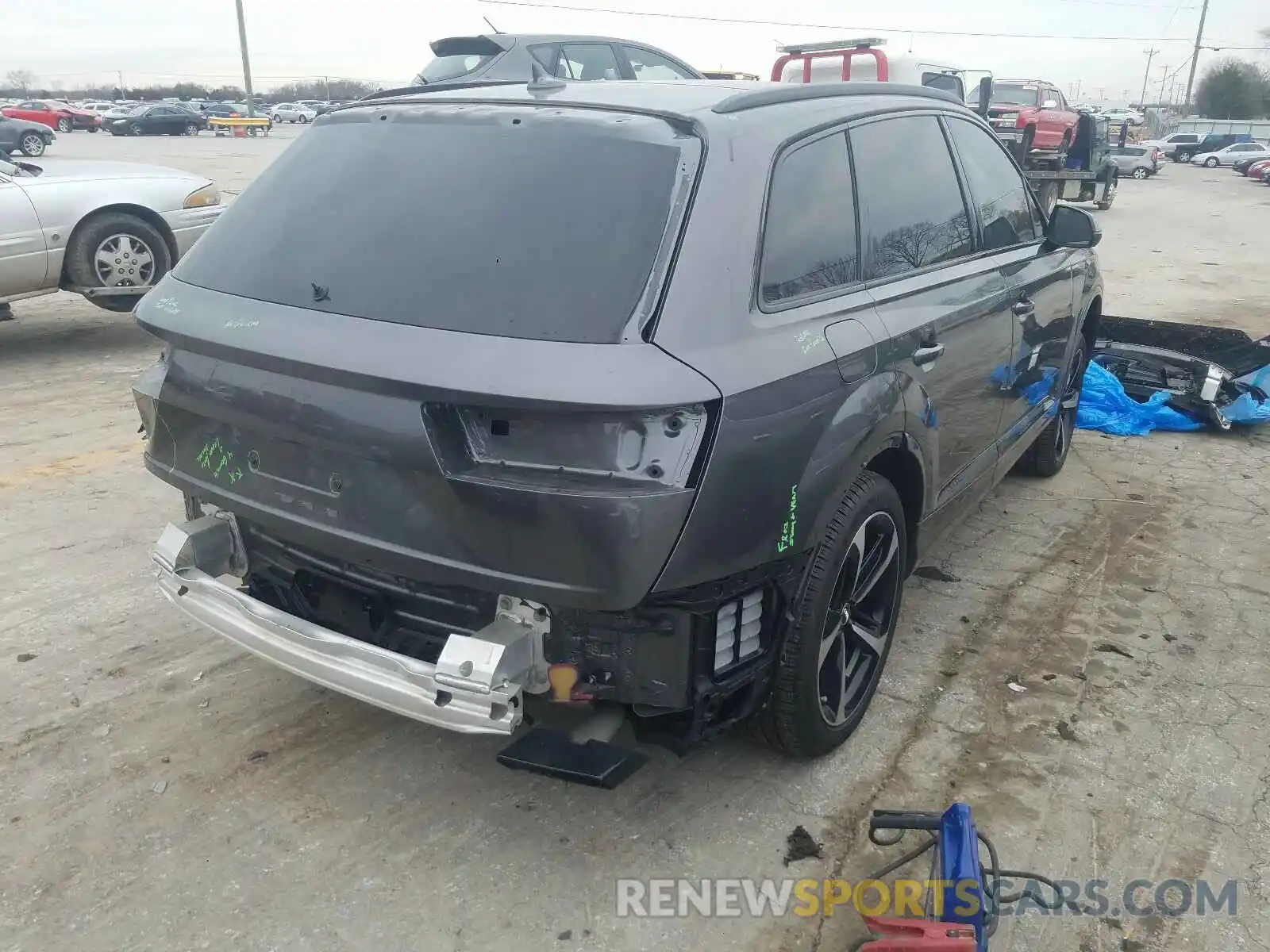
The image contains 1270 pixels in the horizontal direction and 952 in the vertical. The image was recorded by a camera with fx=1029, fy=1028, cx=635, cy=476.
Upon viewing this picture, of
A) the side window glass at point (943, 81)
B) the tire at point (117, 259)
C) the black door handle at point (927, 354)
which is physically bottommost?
the tire at point (117, 259)

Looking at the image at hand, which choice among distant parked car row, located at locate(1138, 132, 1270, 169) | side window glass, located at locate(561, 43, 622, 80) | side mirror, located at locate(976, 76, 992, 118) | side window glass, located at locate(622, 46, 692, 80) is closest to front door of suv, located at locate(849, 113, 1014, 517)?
side window glass, located at locate(561, 43, 622, 80)

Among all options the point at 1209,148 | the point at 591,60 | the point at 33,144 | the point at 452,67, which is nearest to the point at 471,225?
the point at 591,60

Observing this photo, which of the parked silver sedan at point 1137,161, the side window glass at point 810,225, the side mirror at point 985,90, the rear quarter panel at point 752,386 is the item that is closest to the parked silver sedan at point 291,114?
the parked silver sedan at point 1137,161

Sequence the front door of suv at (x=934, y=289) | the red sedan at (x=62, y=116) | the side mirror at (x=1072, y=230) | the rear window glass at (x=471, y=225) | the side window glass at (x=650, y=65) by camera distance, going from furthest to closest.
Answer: the red sedan at (x=62, y=116), the side window glass at (x=650, y=65), the side mirror at (x=1072, y=230), the front door of suv at (x=934, y=289), the rear window glass at (x=471, y=225)

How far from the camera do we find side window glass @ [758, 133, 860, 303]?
2.61 m

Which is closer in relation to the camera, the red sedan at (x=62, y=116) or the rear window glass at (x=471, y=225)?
the rear window glass at (x=471, y=225)

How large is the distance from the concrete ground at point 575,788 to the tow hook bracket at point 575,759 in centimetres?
33

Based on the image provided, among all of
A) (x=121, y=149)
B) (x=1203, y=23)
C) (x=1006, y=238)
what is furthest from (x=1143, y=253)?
(x=1203, y=23)

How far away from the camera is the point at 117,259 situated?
7.55 meters

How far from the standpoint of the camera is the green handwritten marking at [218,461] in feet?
8.76

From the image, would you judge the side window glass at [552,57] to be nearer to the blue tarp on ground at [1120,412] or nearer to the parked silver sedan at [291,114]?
the blue tarp on ground at [1120,412]

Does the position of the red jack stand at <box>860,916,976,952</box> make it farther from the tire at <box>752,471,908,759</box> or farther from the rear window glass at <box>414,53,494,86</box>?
the rear window glass at <box>414,53,494,86</box>

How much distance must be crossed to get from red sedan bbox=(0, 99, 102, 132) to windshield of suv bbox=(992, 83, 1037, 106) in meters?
40.6

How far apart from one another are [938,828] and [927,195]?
2082 mm
